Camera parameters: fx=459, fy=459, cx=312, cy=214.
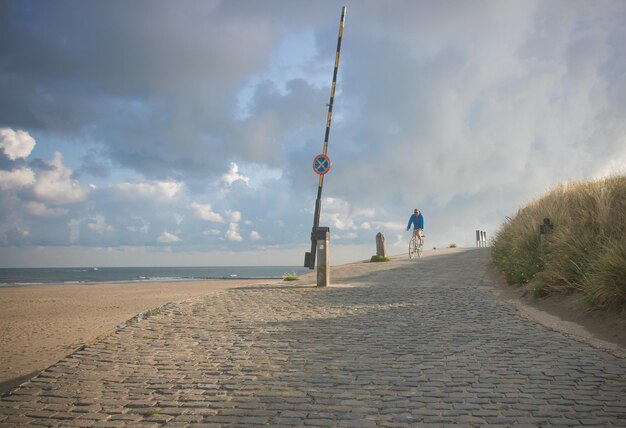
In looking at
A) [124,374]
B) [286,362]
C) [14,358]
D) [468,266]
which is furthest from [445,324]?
[468,266]

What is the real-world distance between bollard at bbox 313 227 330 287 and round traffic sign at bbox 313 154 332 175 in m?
2.61

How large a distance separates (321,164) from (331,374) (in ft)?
34.2

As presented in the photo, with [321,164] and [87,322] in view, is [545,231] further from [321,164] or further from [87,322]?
[87,322]

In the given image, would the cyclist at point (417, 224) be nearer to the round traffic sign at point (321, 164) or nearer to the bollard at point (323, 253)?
the round traffic sign at point (321, 164)

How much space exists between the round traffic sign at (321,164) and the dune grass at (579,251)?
6.47m

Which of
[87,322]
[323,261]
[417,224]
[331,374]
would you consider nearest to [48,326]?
[87,322]

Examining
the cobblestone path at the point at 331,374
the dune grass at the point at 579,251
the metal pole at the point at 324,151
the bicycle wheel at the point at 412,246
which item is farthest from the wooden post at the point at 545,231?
the bicycle wheel at the point at 412,246

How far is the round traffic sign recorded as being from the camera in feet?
50.2

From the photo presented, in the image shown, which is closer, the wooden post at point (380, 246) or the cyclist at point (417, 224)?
the cyclist at point (417, 224)

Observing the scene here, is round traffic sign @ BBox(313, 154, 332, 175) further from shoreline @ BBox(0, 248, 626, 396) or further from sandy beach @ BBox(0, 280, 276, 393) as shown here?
sandy beach @ BBox(0, 280, 276, 393)

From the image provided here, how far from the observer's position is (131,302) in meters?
21.2

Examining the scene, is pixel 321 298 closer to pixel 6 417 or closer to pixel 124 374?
pixel 124 374

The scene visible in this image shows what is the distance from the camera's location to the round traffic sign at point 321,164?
15.3 meters

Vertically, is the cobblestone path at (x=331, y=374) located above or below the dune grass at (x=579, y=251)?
below
